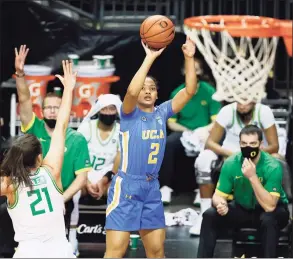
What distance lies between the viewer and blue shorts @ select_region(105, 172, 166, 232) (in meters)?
8.44

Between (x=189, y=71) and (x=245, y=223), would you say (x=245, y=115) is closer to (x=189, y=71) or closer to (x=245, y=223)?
(x=245, y=223)

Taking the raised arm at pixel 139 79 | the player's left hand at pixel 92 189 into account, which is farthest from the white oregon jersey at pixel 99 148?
the raised arm at pixel 139 79

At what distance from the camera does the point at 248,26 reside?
10570 mm

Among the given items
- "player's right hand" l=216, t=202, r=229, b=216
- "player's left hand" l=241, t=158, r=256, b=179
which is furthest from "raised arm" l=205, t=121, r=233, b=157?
"player's left hand" l=241, t=158, r=256, b=179

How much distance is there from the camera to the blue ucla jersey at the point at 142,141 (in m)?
8.45

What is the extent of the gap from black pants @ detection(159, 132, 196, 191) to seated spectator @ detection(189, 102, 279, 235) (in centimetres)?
58

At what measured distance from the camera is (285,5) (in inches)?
472

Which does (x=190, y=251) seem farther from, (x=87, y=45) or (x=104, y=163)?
(x=87, y=45)

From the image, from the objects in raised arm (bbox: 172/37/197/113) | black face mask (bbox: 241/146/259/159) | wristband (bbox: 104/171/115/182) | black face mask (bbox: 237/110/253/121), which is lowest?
wristband (bbox: 104/171/115/182)

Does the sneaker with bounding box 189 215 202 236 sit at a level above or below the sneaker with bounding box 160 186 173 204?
below

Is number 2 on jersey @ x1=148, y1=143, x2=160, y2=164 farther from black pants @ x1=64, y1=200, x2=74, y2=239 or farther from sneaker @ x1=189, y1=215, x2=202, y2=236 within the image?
sneaker @ x1=189, y1=215, x2=202, y2=236

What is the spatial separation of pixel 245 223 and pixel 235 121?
4.17 ft

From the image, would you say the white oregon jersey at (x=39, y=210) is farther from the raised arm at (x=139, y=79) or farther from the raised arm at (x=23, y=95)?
the raised arm at (x=23, y=95)

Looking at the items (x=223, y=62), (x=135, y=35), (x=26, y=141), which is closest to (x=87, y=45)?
(x=135, y=35)
